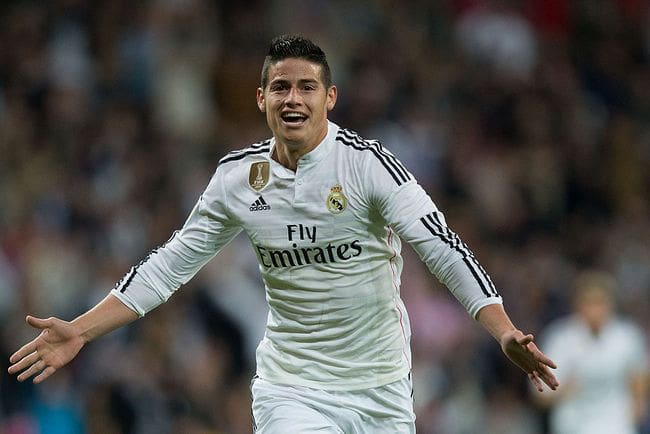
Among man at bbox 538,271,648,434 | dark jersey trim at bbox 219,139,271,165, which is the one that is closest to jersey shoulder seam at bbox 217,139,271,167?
dark jersey trim at bbox 219,139,271,165

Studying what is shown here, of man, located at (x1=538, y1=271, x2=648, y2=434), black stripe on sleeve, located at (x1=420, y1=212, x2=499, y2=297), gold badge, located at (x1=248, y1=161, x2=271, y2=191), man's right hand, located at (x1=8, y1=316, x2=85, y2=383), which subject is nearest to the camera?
black stripe on sleeve, located at (x1=420, y1=212, x2=499, y2=297)

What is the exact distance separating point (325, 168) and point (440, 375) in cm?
610

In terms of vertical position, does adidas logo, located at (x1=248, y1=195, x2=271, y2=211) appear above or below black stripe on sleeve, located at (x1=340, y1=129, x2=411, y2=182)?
below

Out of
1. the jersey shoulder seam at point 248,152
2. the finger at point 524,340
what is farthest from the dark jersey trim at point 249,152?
the finger at point 524,340

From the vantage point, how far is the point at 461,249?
559 centimetres

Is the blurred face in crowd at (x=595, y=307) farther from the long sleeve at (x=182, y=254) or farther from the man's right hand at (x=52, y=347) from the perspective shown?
the man's right hand at (x=52, y=347)

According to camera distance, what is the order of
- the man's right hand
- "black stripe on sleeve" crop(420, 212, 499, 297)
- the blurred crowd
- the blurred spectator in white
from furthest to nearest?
the blurred spectator in white → the blurred crowd → the man's right hand → "black stripe on sleeve" crop(420, 212, 499, 297)

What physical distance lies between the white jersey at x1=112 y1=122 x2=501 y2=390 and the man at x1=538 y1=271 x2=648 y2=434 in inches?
184

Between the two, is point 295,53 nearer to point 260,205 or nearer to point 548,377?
point 260,205

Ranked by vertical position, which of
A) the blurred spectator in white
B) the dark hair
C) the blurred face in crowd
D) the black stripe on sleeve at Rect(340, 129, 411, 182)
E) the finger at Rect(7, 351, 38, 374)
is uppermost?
the blurred spectator in white

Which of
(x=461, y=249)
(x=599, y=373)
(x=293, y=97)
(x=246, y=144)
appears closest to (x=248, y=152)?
(x=293, y=97)

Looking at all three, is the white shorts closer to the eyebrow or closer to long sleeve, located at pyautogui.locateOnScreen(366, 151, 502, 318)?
long sleeve, located at pyautogui.locateOnScreen(366, 151, 502, 318)

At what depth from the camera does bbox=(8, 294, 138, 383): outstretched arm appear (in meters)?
5.73

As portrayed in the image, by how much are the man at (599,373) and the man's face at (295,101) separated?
519 cm
